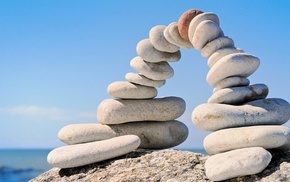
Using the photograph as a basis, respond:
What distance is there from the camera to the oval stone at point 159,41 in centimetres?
665

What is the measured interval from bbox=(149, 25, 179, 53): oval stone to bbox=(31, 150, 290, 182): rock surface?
153 cm

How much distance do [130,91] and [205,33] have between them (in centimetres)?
141

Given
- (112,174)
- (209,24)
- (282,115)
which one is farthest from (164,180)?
(209,24)

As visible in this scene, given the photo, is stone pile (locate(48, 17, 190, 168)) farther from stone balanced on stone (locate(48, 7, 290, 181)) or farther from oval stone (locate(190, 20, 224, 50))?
oval stone (locate(190, 20, 224, 50))

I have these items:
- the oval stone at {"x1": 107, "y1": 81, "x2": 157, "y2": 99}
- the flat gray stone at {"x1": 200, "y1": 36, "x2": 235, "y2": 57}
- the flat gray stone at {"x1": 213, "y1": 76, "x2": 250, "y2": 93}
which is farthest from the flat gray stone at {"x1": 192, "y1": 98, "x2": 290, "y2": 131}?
the oval stone at {"x1": 107, "y1": 81, "x2": 157, "y2": 99}

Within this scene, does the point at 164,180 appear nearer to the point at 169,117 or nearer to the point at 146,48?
the point at 169,117

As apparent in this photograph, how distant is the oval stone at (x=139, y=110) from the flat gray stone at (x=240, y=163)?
5.42ft

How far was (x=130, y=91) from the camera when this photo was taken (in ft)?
21.9

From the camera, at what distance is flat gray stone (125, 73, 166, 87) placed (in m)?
6.68

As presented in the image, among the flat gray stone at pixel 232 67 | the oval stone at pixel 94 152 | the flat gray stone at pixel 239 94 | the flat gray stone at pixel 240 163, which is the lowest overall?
the flat gray stone at pixel 240 163

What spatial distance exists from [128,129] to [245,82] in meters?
1.84

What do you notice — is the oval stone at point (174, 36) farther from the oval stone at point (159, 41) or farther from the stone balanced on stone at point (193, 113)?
the oval stone at point (159, 41)

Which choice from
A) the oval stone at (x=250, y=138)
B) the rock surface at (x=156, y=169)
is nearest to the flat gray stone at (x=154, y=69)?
the rock surface at (x=156, y=169)

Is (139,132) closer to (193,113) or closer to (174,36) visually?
(193,113)
